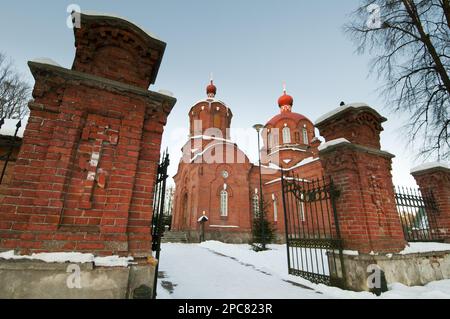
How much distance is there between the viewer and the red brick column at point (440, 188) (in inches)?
273

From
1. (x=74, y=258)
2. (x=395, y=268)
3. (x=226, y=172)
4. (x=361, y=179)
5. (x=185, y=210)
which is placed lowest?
(x=395, y=268)

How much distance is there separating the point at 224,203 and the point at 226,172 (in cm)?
304

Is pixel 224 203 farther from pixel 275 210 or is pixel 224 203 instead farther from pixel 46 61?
pixel 46 61

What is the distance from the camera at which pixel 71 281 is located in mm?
2504

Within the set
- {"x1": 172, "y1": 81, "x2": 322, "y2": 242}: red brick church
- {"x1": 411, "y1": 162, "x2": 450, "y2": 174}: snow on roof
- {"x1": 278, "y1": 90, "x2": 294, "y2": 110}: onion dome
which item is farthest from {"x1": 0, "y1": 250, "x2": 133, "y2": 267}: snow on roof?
{"x1": 278, "y1": 90, "x2": 294, "y2": 110}: onion dome

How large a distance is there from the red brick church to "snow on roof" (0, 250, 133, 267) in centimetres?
1712

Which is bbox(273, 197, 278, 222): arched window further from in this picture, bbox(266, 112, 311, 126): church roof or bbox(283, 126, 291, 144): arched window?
bbox(266, 112, 311, 126): church roof

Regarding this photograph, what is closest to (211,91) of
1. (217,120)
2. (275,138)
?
(217,120)

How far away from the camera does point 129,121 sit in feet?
10.7

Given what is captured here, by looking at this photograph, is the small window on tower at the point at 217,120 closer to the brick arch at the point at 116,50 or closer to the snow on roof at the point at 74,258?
the brick arch at the point at 116,50

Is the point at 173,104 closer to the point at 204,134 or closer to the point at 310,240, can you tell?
the point at 310,240

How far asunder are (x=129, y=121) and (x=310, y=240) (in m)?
4.78

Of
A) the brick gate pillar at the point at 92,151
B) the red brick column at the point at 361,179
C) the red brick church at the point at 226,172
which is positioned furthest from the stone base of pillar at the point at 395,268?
the red brick church at the point at 226,172
